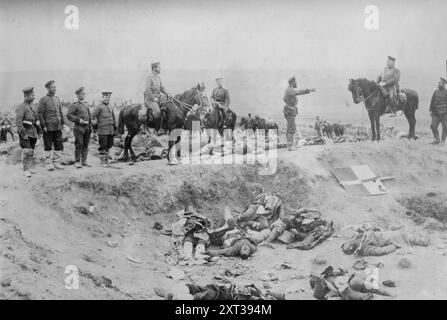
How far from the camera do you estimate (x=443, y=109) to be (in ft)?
41.9

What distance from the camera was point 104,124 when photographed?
38.0ft

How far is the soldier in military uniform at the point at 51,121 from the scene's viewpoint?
10891 mm

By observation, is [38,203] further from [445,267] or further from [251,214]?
[445,267]

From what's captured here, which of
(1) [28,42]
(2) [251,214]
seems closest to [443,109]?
Result: (2) [251,214]

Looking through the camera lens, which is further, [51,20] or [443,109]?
[443,109]

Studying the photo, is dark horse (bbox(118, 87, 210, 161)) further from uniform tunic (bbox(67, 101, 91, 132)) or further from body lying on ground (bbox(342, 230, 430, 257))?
body lying on ground (bbox(342, 230, 430, 257))

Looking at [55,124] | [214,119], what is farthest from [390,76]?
[55,124]

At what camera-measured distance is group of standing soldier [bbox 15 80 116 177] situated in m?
10.6

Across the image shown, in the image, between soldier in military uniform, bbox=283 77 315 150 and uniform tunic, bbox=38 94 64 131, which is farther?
soldier in military uniform, bbox=283 77 315 150

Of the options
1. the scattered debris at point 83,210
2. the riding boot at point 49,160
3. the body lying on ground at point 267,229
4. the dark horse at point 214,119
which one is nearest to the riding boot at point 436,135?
the body lying on ground at point 267,229

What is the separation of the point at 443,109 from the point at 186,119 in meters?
6.00

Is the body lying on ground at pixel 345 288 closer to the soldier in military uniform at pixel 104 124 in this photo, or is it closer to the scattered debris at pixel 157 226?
the scattered debris at pixel 157 226

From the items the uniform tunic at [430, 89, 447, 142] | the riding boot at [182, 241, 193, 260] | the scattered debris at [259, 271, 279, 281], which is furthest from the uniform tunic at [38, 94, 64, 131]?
the uniform tunic at [430, 89, 447, 142]
